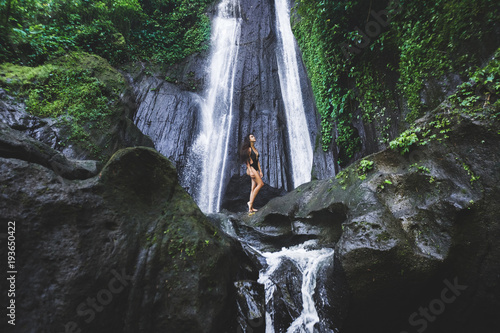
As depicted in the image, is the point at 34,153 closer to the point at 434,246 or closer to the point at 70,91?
the point at 70,91

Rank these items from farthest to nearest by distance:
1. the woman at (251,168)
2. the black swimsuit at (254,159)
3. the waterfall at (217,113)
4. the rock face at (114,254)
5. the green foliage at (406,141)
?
1. the waterfall at (217,113)
2. the black swimsuit at (254,159)
3. the woman at (251,168)
4. the green foliage at (406,141)
5. the rock face at (114,254)

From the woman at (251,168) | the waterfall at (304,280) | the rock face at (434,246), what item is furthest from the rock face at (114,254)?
the woman at (251,168)

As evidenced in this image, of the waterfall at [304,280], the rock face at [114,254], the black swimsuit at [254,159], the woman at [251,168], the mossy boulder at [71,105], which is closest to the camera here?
the rock face at [114,254]

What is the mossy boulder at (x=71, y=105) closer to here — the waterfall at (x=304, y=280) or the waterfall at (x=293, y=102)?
the waterfall at (x=304, y=280)

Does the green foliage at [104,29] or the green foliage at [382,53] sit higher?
the green foliage at [104,29]

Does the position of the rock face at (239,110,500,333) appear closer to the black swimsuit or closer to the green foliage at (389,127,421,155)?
the green foliage at (389,127,421,155)

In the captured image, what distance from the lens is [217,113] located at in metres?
12.5

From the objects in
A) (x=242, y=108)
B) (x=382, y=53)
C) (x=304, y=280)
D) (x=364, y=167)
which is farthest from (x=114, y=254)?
(x=242, y=108)

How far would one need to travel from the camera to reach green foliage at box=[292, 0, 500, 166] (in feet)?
13.1

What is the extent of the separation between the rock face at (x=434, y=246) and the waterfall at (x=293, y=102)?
6.69 m

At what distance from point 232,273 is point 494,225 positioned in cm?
334

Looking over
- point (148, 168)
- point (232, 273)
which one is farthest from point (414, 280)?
point (148, 168)

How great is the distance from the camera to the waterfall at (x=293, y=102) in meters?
10.4

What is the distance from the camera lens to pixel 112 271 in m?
2.58
